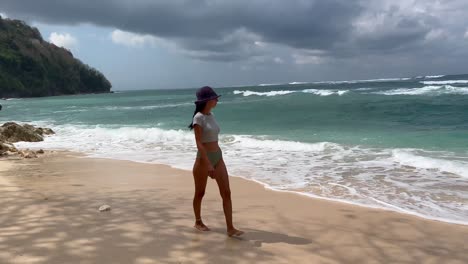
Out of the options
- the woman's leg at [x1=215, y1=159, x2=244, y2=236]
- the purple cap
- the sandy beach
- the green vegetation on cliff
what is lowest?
the sandy beach

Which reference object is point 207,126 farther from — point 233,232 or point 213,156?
point 233,232

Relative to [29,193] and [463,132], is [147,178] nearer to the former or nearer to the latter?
[29,193]

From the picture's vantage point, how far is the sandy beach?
376cm

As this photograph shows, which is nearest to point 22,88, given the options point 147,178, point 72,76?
point 72,76

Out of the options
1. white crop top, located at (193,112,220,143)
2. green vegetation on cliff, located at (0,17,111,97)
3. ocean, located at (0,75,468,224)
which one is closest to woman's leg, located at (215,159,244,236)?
white crop top, located at (193,112,220,143)

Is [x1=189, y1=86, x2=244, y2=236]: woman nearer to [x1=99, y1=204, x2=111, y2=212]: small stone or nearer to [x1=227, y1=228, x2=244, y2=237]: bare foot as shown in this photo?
[x1=227, y1=228, x2=244, y2=237]: bare foot

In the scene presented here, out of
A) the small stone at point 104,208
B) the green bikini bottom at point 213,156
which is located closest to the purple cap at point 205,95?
the green bikini bottom at point 213,156

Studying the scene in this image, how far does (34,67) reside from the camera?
10325 centimetres

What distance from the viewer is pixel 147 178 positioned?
7828 millimetres

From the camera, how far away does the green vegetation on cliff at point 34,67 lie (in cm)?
9581

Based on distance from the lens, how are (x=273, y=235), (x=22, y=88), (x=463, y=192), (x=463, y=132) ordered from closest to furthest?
(x=273, y=235) < (x=463, y=192) < (x=463, y=132) < (x=22, y=88)

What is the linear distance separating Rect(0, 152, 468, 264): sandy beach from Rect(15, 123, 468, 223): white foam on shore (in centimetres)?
73

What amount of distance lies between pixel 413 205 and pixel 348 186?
138 cm

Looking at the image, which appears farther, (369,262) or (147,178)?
(147,178)
